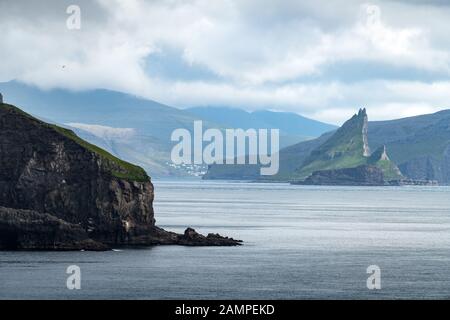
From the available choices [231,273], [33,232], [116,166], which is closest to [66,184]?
[116,166]

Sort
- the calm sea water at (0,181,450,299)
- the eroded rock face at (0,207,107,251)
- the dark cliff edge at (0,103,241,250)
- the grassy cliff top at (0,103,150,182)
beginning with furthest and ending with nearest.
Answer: the grassy cliff top at (0,103,150,182)
the dark cliff edge at (0,103,241,250)
the eroded rock face at (0,207,107,251)
the calm sea water at (0,181,450,299)

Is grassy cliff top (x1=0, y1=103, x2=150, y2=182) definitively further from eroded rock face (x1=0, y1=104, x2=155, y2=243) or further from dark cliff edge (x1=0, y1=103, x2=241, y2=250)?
eroded rock face (x1=0, y1=104, x2=155, y2=243)

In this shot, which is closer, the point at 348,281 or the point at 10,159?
the point at 348,281

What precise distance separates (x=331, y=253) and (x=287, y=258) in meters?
12.2

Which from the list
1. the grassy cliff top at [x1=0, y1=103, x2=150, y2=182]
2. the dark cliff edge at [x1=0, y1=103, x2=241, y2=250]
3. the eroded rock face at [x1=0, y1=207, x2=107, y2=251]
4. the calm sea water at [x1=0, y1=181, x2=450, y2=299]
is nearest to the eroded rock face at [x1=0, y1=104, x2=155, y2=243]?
the dark cliff edge at [x1=0, y1=103, x2=241, y2=250]

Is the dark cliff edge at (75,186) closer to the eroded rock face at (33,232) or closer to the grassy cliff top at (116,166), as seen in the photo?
the grassy cliff top at (116,166)

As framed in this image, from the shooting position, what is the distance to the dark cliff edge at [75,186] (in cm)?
16150

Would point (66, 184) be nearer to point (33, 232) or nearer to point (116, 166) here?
point (116, 166)

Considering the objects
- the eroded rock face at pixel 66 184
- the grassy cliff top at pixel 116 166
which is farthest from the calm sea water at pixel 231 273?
the grassy cliff top at pixel 116 166

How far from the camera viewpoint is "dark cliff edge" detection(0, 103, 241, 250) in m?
162

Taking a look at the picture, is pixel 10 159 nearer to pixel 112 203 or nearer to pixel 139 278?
pixel 112 203
